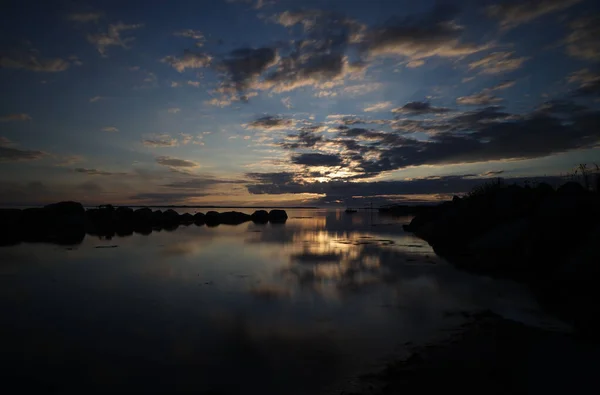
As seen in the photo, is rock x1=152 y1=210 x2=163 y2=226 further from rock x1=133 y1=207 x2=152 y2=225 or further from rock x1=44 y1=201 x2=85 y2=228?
rock x1=44 y1=201 x2=85 y2=228

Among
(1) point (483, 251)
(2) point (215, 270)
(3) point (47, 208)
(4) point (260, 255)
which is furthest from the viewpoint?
(3) point (47, 208)

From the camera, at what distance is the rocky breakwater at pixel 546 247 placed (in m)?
10.5

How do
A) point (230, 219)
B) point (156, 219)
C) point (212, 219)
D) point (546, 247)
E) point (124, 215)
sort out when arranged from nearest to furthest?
point (546, 247)
point (124, 215)
point (156, 219)
point (212, 219)
point (230, 219)

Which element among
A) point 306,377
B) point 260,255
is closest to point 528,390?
Answer: point 306,377

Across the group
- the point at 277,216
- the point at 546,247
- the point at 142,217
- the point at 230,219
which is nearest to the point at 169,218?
the point at 142,217

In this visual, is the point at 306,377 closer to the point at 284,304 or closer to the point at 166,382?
the point at 166,382

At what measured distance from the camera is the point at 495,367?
6.18 m

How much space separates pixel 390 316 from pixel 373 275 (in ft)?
19.5

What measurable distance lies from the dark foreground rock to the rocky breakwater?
1.82 m

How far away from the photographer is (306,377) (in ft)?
20.4

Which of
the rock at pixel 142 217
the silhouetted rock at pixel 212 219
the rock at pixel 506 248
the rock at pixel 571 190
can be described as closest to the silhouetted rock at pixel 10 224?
the rock at pixel 142 217

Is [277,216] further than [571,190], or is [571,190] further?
[277,216]

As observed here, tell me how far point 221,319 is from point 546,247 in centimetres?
1416

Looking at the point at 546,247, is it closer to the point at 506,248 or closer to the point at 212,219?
the point at 506,248
